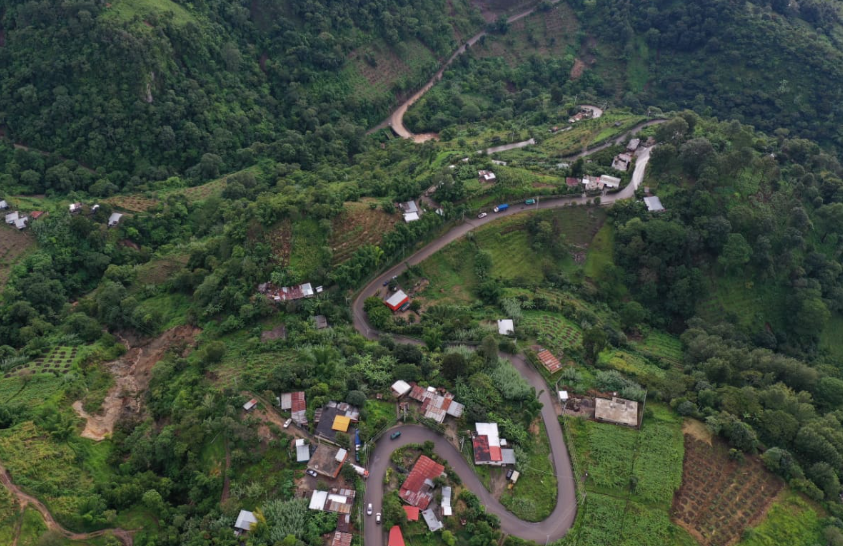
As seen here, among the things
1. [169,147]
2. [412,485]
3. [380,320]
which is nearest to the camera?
[412,485]

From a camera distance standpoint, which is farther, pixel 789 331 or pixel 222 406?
pixel 789 331

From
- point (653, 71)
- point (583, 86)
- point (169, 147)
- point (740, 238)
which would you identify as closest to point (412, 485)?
point (740, 238)

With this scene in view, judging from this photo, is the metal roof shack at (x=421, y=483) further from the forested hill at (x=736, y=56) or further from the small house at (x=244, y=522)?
the forested hill at (x=736, y=56)

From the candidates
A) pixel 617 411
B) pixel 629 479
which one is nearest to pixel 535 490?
pixel 629 479

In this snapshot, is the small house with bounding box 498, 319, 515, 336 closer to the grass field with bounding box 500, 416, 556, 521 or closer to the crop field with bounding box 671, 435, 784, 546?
the grass field with bounding box 500, 416, 556, 521

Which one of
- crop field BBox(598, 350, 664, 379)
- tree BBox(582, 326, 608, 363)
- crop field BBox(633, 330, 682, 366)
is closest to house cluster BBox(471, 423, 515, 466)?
tree BBox(582, 326, 608, 363)

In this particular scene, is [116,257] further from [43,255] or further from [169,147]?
[169,147]

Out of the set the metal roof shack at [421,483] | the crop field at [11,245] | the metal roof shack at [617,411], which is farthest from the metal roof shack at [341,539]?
the crop field at [11,245]
